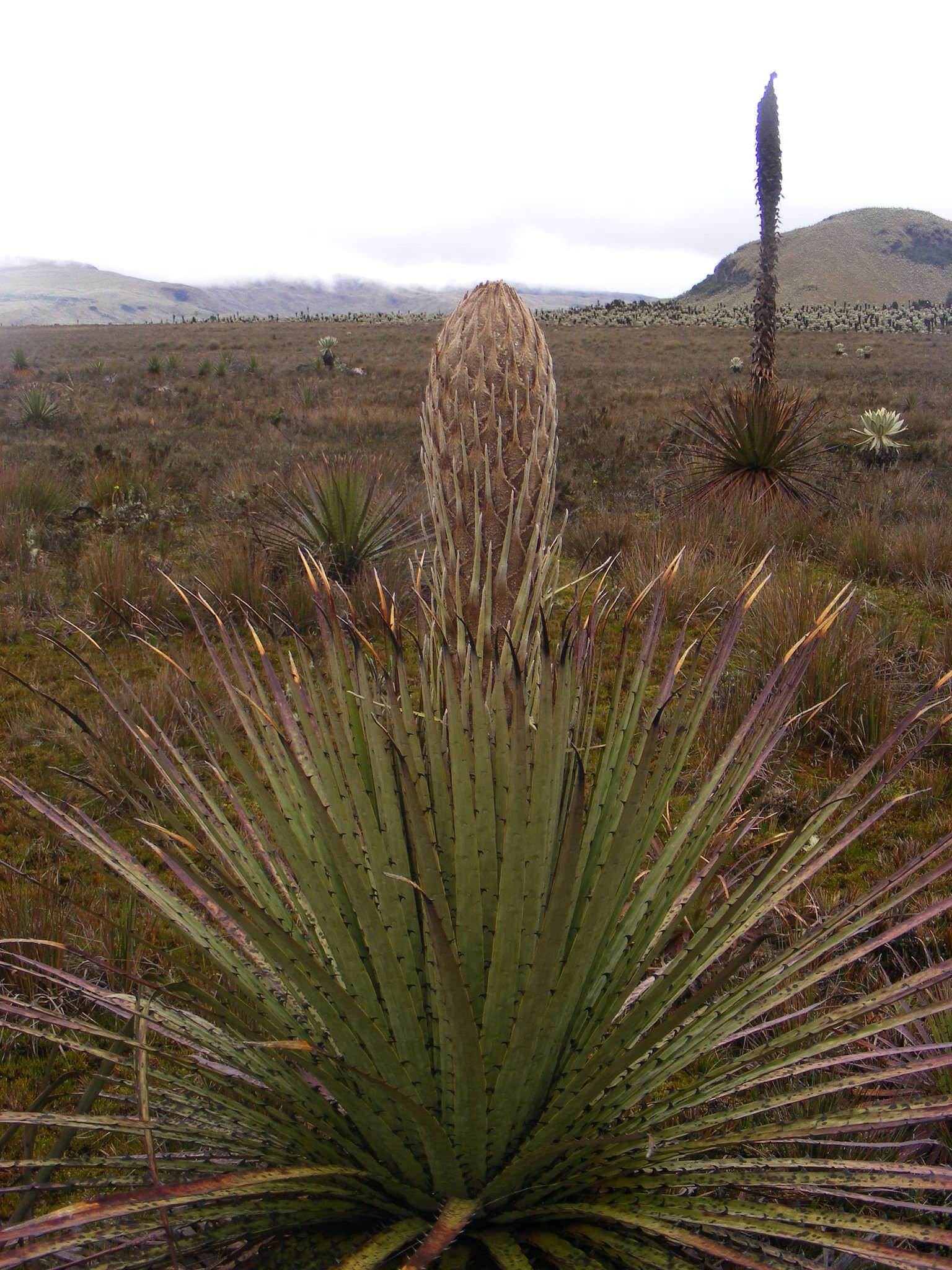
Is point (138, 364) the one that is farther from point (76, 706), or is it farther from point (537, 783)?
point (537, 783)

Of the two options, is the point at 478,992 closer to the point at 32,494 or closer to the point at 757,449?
the point at 757,449

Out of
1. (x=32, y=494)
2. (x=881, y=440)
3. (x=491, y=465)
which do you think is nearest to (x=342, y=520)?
(x=32, y=494)

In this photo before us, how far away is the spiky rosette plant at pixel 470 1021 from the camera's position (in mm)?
1101

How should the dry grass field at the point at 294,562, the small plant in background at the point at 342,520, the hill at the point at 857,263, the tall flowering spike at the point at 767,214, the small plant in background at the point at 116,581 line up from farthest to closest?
the hill at the point at 857,263 < the tall flowering spike at the point at 767,214 < the small plant in background at the point at 342,520 < the small plant in background at the point at 116,581 < the dry grass field at the point at 294,562

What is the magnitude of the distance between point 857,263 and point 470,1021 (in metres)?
110

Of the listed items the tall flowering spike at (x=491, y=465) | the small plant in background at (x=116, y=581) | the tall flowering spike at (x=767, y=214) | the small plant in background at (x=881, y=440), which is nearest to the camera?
the tall flowering spike at (x=491, y=465)

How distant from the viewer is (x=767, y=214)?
39.4 feet

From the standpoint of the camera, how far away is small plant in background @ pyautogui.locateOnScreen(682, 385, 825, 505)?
24.4 ft

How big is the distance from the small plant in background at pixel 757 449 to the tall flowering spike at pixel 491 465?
6.32 metres

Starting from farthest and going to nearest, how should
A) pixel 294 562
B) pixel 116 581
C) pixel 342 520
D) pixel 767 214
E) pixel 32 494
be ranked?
pixel 767 214
pixel 32 494
pixel 342 520
pixel 294 562
pixel 116 581

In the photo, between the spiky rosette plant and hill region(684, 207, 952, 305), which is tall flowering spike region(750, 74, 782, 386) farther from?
hill region(684, 207, 952, 305)

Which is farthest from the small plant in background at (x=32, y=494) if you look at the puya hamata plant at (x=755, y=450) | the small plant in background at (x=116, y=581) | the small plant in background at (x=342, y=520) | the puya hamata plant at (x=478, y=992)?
the puya hamata plant at (x=478, y=992)

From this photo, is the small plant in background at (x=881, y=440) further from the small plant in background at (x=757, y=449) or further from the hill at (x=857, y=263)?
the hill at (x=857, y=263)

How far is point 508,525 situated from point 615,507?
24.0ft
